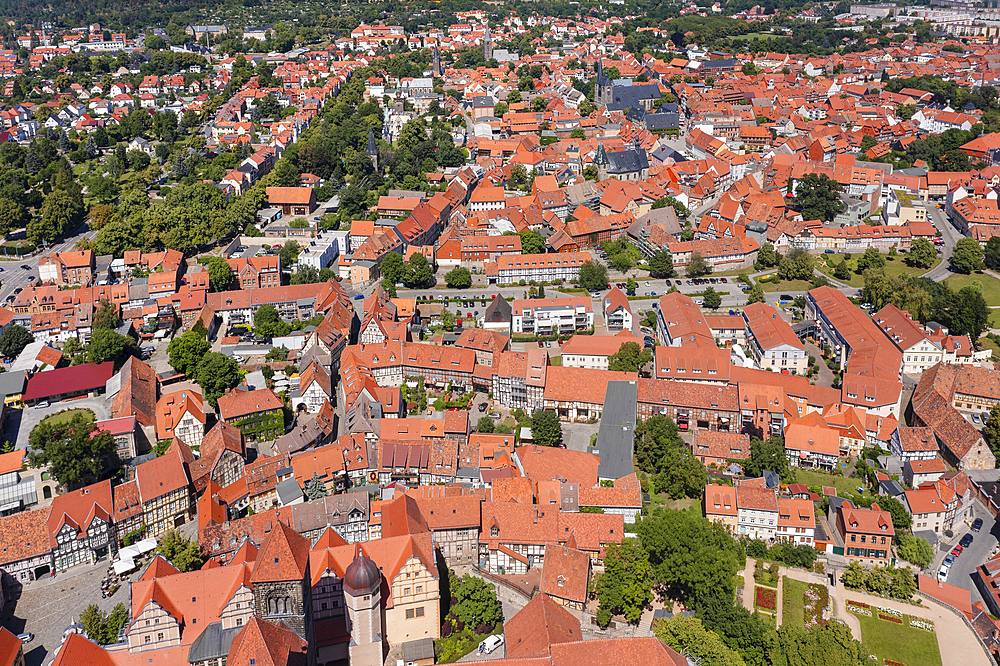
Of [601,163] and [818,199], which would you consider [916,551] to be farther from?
[601,163]

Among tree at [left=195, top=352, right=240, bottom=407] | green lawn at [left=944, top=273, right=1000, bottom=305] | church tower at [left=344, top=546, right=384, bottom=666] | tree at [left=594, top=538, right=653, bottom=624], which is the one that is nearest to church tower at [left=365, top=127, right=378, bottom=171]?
tree at [left=195, top=352, right=240, bottom=407]

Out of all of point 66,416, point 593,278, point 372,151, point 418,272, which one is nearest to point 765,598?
point 593,278

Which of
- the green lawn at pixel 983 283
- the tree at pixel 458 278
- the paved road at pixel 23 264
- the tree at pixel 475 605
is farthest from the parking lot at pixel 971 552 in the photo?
the paved road at pixel 23 264

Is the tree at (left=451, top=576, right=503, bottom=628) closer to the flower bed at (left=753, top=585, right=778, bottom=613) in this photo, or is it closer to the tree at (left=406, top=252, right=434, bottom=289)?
the flower bed at (left=753, top=585, right=778, bottom=613)

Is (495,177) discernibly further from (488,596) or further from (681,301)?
(488,596)

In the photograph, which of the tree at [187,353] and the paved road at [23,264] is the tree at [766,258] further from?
the paved road at [23,264]

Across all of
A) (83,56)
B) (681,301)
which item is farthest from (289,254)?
(83,56)

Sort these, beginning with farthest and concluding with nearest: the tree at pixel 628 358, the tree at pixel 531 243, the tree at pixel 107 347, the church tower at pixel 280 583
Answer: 1. the tree at pixel 531 243
2. the tree at pixel 107 347
3. the tree at pixel 628 358
4. the church tower at pixel 280 583
